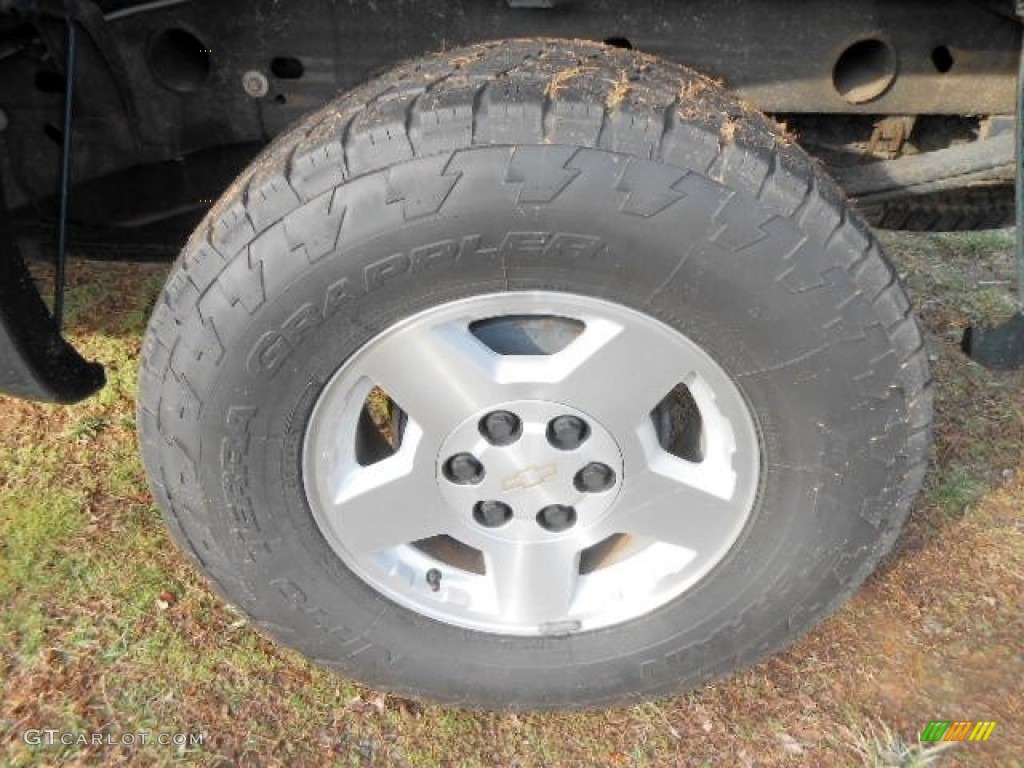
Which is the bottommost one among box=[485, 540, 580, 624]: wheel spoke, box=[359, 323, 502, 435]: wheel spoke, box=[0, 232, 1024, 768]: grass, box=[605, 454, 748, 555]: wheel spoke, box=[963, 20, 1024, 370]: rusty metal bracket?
box=[0, 232, 1024, 768]: grass

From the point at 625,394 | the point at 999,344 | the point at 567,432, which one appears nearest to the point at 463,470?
the point at 567,432

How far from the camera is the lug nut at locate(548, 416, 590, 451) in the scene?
1.92 meters

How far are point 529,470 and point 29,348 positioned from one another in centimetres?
118

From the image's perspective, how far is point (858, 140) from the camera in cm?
262

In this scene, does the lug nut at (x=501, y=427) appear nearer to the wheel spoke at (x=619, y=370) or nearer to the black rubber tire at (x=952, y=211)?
the wheel spoke at (x=619, y=370)

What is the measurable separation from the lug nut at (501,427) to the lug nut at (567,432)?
8 centimetres

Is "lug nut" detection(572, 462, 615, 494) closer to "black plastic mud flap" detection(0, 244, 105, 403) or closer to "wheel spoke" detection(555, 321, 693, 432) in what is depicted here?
"wheel spoke" detection(555, 321, 693, 432)

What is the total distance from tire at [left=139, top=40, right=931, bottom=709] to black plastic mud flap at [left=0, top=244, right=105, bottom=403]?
13.4 inches

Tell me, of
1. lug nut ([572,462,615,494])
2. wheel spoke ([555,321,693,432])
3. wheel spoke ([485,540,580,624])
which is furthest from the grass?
wheel spoke ([555,321,693,432])

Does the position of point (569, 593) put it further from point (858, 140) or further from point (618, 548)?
point (858, 140)

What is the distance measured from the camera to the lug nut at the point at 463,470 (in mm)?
1966

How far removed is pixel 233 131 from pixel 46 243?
78 centimetres

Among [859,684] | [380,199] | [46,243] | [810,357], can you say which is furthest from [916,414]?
[46,243]

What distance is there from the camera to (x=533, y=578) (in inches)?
83.7
